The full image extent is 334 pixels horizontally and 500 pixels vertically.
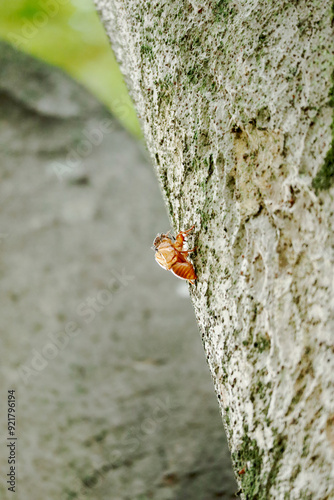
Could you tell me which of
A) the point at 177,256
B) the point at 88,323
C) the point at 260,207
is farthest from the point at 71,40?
the point at 260,207

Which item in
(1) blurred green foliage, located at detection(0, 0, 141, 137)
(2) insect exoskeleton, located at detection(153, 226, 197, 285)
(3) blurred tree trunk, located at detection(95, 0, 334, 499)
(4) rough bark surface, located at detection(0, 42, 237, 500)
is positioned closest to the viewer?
(3) blurred tree trunk, located at detection(95, 0, 334, 499)

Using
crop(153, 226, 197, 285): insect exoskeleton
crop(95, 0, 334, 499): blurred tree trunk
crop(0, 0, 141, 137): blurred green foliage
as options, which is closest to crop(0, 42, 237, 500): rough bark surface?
crop(0, 0, 141, 137): blurred green foliage

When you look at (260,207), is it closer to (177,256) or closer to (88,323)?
(177,256)

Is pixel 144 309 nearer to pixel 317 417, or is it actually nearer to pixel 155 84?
pixel 155 84

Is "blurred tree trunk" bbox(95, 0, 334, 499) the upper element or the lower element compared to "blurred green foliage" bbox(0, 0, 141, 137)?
lower

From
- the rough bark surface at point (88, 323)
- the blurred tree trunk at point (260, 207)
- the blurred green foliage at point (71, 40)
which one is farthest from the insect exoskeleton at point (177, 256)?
the blurred green foliage at point (71, 40)

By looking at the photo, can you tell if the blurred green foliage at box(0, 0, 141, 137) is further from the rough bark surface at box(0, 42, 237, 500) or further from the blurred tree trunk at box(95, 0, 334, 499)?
the blurred tree trunk at box(95, 0, 334, 499)

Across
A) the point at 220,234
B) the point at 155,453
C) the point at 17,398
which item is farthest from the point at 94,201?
the point at 220,234
